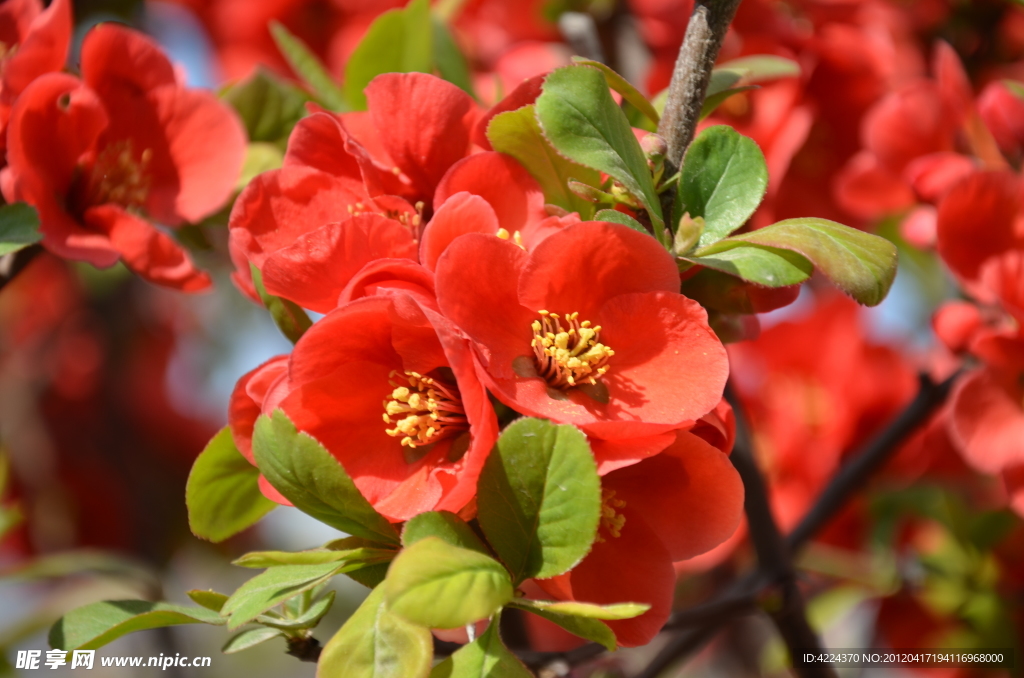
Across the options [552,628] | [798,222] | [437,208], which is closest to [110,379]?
[552,628]

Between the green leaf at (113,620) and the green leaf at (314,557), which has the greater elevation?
the green leaf at (314,557)

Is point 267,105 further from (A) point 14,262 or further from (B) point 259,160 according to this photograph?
(A) point 14,262

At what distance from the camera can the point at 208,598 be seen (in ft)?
1.95

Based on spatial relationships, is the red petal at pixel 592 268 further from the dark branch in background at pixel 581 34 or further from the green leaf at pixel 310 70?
the dark branch in background at pixel 581 34

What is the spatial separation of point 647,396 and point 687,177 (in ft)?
0.51

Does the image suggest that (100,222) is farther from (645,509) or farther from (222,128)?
(645,509)

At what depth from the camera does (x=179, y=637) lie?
172 cm

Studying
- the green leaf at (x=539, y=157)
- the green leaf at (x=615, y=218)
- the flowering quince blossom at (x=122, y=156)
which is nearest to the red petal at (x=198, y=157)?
the flowering quince blossom at (x=122, y=156)

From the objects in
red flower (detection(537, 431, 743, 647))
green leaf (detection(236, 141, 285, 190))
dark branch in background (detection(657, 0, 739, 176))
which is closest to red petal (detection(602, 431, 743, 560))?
red flower (detection(537, 431, 743, 647))

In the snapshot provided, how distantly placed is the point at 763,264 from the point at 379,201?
29 centimetres

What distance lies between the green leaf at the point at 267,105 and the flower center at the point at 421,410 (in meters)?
0.50

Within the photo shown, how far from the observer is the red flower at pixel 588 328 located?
547mm

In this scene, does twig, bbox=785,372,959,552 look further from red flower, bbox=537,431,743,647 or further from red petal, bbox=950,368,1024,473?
red flower, bbox=537,431,743,647

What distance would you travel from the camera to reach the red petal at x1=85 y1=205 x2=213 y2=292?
771mm
